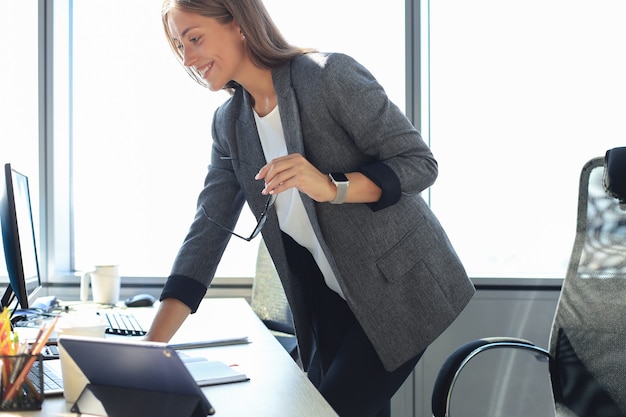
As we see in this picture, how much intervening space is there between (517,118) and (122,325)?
1938 millimetres

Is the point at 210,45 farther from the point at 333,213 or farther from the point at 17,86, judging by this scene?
the point at 17,86

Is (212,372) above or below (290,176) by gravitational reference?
below

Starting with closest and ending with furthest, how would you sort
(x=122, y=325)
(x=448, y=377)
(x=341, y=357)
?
(x=341, y=357), (x=448, y=377), (x=122, y=325)

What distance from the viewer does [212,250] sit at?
1725mm

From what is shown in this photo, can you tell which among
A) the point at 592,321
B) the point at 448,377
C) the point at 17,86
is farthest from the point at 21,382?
the point at 17,86

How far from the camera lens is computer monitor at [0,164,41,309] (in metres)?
1.80

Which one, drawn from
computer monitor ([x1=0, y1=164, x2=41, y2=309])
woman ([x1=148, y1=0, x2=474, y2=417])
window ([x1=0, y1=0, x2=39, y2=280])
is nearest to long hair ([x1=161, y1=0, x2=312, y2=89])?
woman ([x1=148, y1=0, x2=474, y2=417])

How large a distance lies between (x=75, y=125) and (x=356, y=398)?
2.29m

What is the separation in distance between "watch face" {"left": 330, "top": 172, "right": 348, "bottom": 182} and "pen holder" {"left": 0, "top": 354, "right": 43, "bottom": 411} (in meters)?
0.64

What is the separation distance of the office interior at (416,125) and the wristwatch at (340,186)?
176cm

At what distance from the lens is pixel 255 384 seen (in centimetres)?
129

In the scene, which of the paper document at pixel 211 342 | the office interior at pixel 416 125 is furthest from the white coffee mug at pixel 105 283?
the paper document at pixel 211 342

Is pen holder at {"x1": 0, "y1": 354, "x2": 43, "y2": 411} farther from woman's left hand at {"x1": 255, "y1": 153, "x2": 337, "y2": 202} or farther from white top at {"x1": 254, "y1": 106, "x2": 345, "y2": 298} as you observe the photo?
white top at {"x1": 254, "y1": 106, "x2": 345, "y2": 298}

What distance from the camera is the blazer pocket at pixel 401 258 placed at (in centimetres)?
157
